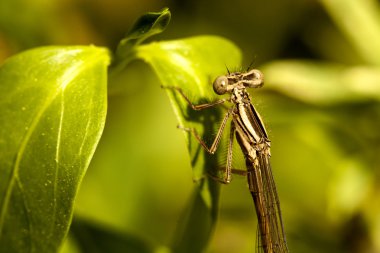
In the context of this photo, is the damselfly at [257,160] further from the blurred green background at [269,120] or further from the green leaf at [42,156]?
the green leaf at [42,156]

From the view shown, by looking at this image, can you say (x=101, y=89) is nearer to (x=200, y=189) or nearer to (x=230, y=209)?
(x=200, y=189)

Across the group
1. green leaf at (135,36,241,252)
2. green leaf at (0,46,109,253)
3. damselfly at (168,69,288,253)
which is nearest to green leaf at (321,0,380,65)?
damselfly at (168,69,288,253)

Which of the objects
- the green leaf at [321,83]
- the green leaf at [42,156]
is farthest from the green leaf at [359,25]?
Answer: the green leaf at [42,156]

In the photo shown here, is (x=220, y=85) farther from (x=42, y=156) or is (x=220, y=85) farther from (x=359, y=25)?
(x=359, y=25)

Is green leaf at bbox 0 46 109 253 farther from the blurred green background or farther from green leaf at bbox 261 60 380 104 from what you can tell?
green leaf at bbox 261 60 380 104

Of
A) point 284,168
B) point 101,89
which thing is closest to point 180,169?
point 284,168
